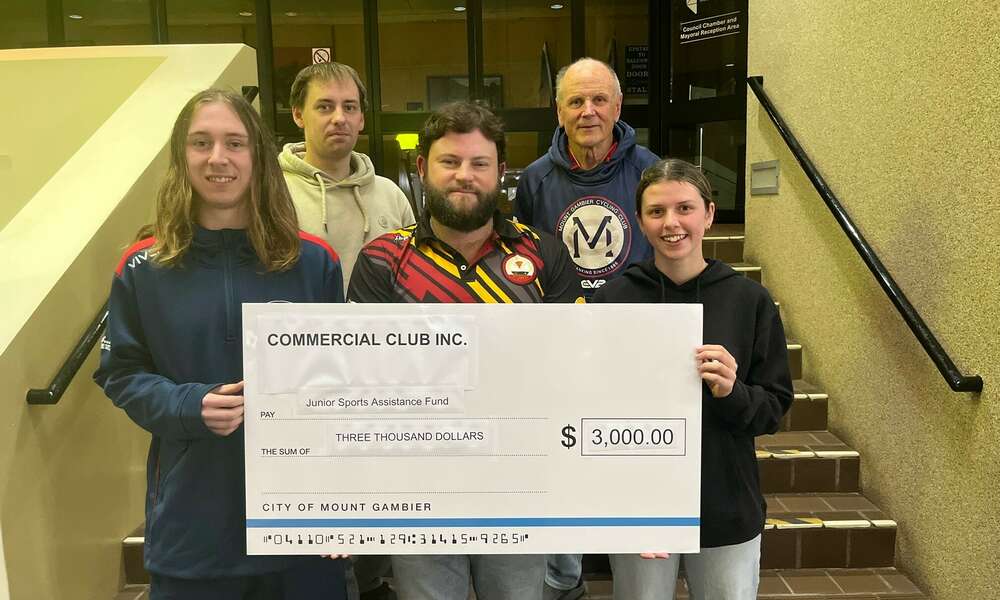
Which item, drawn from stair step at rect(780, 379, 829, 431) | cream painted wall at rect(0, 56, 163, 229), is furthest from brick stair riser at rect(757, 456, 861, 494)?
cream painted wall at rect(0, 56, 163, 229)

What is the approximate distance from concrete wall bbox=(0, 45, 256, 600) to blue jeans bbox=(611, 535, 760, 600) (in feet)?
5.89

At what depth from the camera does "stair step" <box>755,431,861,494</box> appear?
10.0ft

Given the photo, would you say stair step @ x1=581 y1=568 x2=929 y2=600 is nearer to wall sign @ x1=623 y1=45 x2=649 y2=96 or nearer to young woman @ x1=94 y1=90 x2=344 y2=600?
young woman @ x1=94 y1=90 x2=344 y2=600

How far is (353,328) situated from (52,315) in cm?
133

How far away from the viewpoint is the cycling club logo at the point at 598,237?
7.36 feet

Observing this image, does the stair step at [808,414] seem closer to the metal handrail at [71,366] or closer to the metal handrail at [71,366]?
the metal handrail at [71,366]

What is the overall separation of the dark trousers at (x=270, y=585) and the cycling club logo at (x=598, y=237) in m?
1.19

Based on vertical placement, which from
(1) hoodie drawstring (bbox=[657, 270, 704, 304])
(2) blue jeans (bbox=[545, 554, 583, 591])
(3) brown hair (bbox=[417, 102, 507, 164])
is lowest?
(2) blue jeans (bbox=[545, 554, 583, 591])

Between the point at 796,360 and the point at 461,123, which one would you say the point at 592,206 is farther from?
the point at 796,360

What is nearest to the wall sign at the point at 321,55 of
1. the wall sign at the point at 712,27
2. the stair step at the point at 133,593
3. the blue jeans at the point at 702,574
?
the wall sign at the point at 712,27

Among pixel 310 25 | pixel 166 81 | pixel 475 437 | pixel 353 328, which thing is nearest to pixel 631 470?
pixel 475 437

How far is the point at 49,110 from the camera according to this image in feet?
12.8

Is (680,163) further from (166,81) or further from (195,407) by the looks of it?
(166,81)

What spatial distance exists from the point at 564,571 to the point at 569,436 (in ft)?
4.15
